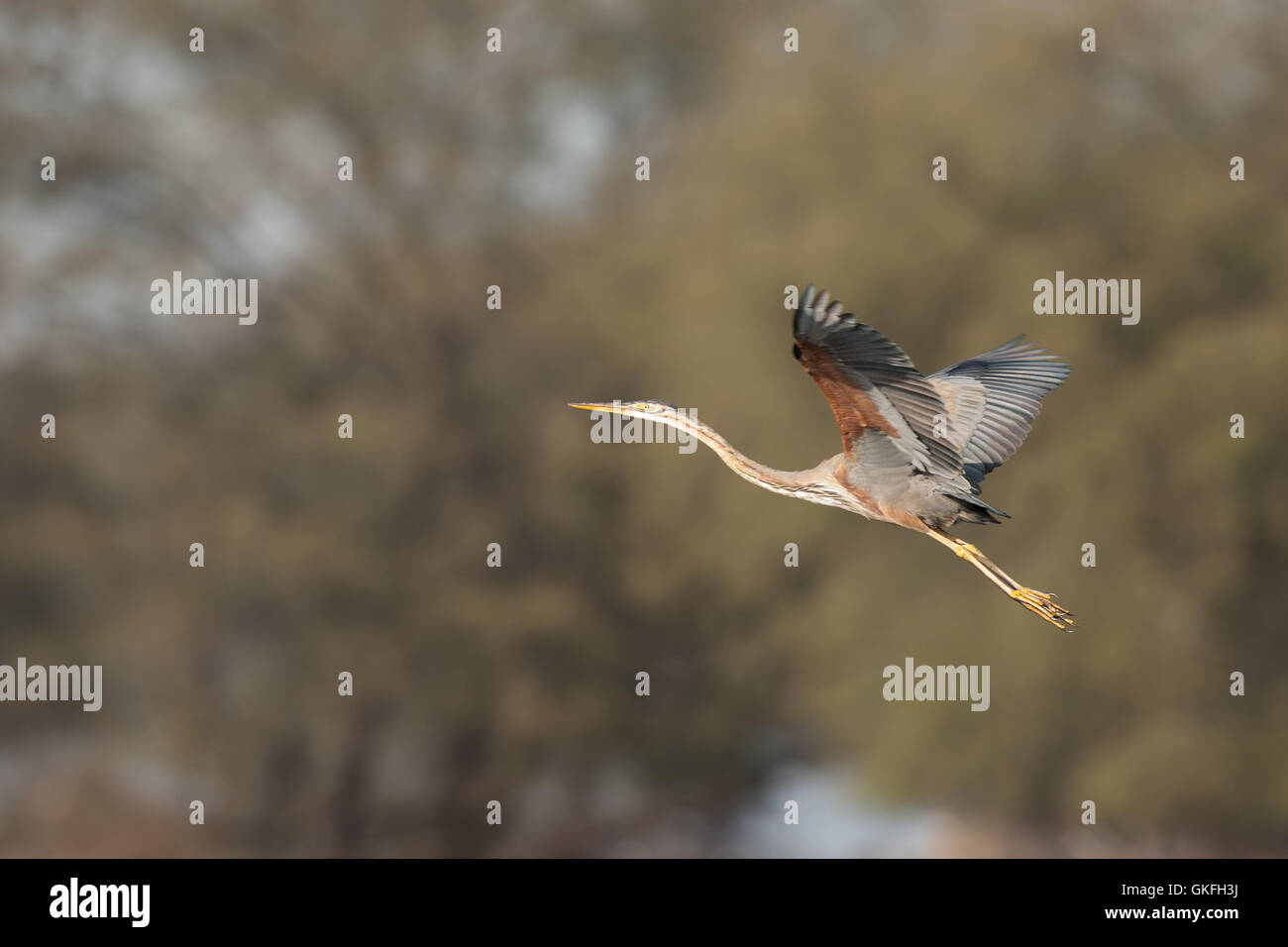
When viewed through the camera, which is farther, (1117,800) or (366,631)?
(366,631)

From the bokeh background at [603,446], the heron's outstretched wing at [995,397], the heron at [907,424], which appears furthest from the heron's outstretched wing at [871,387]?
the bokeh background at [603,446]

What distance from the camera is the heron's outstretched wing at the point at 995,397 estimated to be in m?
6.77

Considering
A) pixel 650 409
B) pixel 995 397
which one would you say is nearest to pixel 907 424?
pixel 995 397

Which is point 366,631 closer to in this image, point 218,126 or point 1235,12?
point 218,126

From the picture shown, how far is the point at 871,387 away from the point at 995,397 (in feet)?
4.16

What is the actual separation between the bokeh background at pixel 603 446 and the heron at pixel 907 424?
727 centimetres

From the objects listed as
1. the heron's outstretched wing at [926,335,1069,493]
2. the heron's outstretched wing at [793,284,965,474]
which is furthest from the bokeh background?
the heron's outstretched wing at [793,284,965,474]

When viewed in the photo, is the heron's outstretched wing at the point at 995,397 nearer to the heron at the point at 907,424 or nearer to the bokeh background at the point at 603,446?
the heron at the point at 907,424

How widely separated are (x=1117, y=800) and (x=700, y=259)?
6336 millimetres

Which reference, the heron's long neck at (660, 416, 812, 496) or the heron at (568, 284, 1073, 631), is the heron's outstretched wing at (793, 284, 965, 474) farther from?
the heron's long neck at (660, 416, 812, 496)

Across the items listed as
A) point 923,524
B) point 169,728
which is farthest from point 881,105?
point 923,524

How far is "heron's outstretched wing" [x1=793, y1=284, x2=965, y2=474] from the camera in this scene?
5.53 metres

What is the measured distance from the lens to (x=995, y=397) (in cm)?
696
